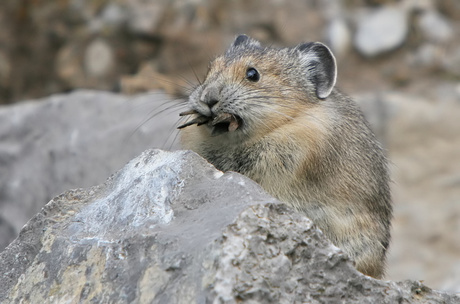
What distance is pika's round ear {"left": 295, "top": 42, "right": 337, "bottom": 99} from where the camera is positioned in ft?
22.6

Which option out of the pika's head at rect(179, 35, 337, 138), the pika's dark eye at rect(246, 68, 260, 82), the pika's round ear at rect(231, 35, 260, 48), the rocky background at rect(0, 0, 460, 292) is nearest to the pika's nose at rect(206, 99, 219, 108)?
the pika's head at rect(179, 35, 337, 138)

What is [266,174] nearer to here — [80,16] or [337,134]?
[337,134]

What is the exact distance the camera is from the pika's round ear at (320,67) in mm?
6875

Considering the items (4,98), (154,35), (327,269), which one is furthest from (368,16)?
(327,269)

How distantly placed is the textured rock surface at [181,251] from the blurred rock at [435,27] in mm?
9949

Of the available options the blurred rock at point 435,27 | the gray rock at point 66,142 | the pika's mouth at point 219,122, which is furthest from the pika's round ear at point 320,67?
the blurred rock at point 435,27

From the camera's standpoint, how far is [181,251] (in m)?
4.38

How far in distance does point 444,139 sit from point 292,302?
9216 mm

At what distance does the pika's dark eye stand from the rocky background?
13.3ft

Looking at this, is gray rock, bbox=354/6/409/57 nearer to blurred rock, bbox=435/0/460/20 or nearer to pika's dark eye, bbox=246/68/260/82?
blurred rock, bbox=435/0/460/20

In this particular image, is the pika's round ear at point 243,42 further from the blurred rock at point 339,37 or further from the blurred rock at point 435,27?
the blurred rock at point 435,27

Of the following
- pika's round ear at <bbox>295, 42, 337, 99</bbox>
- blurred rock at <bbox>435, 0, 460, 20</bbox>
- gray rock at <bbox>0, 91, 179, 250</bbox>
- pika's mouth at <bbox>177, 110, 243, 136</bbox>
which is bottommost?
gray rock at <bbox>0, 91, 179, 250</bbox>

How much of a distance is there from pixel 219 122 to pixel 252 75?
691 mm

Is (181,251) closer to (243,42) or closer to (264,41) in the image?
(243,42)
